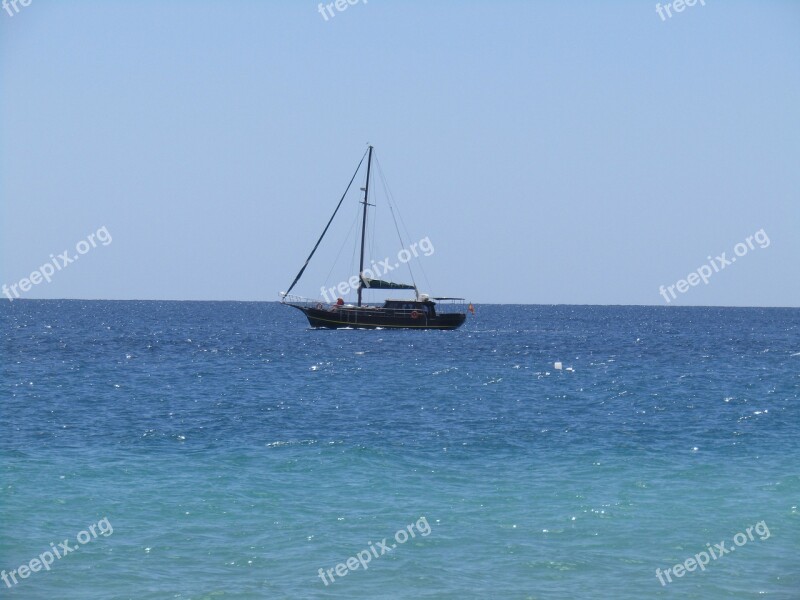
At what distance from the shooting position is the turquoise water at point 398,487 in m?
15.1

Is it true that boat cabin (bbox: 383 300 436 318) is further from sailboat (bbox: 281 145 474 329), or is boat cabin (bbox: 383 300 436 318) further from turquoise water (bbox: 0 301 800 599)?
turquoise water (bbox: 0 301 800 599)

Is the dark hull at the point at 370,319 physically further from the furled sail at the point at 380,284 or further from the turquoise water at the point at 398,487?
the turquoise water at the point at 398,487

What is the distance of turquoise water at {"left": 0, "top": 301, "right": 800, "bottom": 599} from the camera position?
1509 centimetres

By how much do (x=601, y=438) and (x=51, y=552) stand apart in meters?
17.4

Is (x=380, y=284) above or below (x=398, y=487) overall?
above

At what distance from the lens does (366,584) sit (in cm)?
1480

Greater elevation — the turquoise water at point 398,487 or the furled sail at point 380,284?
the furled sail at point 380,284

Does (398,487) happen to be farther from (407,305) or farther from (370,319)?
(407,305)

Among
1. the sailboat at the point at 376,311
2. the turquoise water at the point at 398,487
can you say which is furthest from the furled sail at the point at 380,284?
the turquoise water at the point at 398,487

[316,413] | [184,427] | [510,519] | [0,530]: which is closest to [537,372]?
[316,413]

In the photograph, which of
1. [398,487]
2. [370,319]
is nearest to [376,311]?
[370,319]

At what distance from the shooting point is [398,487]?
20938 millimetres

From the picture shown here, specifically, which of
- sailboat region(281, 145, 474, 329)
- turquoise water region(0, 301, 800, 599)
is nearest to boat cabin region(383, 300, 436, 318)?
sailboat region(281, 145, 474, 329)

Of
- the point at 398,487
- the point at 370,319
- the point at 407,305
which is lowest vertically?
the point at 398,487
